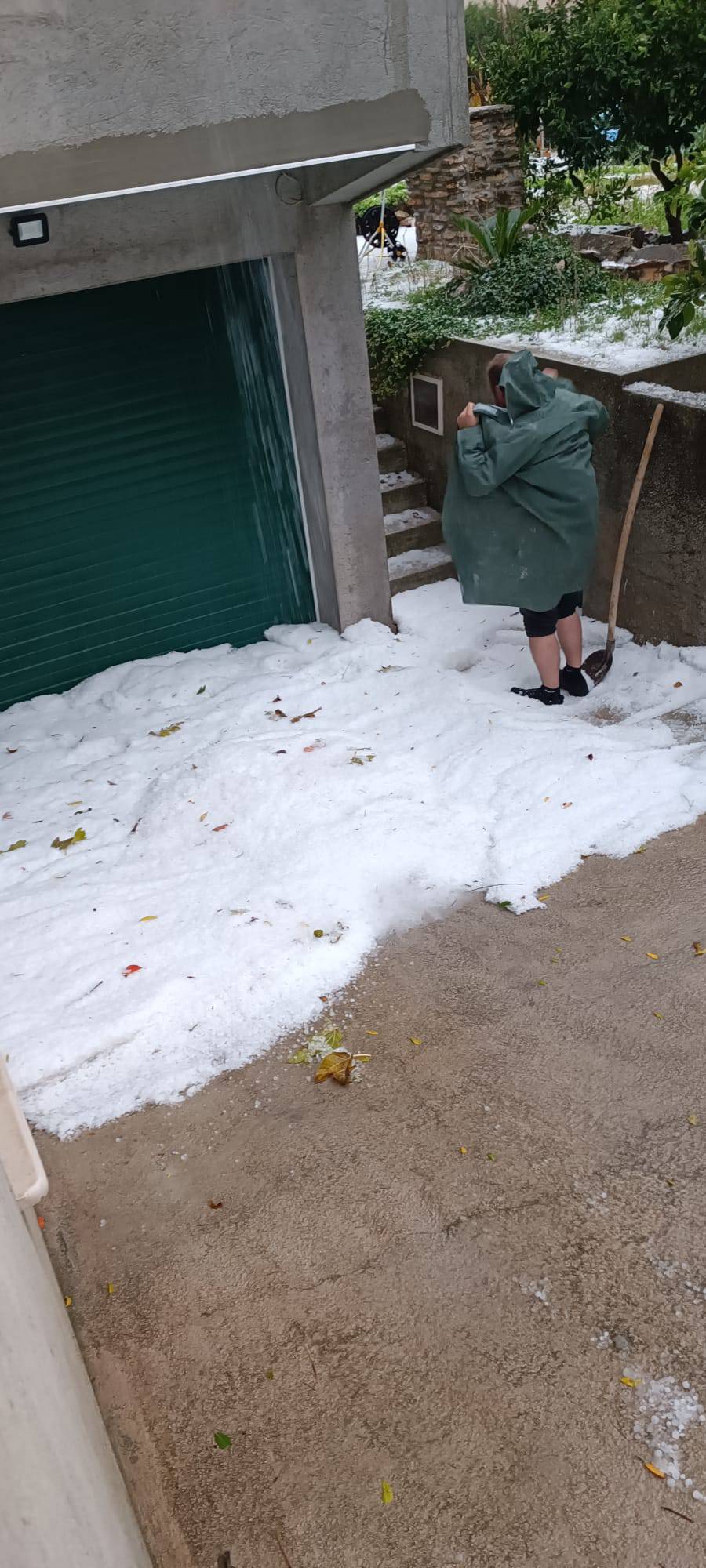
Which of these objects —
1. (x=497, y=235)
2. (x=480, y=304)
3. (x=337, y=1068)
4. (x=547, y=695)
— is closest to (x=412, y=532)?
(x=480, y=304)

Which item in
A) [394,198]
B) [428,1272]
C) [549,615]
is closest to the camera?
[428,1272]

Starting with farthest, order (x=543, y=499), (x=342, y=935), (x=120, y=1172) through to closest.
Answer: (x=543, y=499) < (x=342, y=935) < (x=120, y=1172)

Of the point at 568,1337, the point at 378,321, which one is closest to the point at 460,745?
the point at 568,1337

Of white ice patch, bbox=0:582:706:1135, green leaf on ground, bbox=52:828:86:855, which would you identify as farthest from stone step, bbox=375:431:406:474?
green leaf on ground, bbox=52:828:86:855

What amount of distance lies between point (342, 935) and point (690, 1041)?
4.95 ft

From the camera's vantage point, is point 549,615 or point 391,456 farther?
point 391,456

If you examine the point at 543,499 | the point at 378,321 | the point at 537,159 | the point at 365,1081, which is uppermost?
the point at 537,159

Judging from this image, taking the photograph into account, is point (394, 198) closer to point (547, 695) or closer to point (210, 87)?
point (547, 695)

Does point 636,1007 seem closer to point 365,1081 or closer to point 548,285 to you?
point 365,1081

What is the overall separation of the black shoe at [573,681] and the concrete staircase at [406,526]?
1.85 m

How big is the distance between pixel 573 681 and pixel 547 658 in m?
0.29

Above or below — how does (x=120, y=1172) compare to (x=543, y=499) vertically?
below

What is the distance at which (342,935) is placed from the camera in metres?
4.71

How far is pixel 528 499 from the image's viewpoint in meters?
5.84
